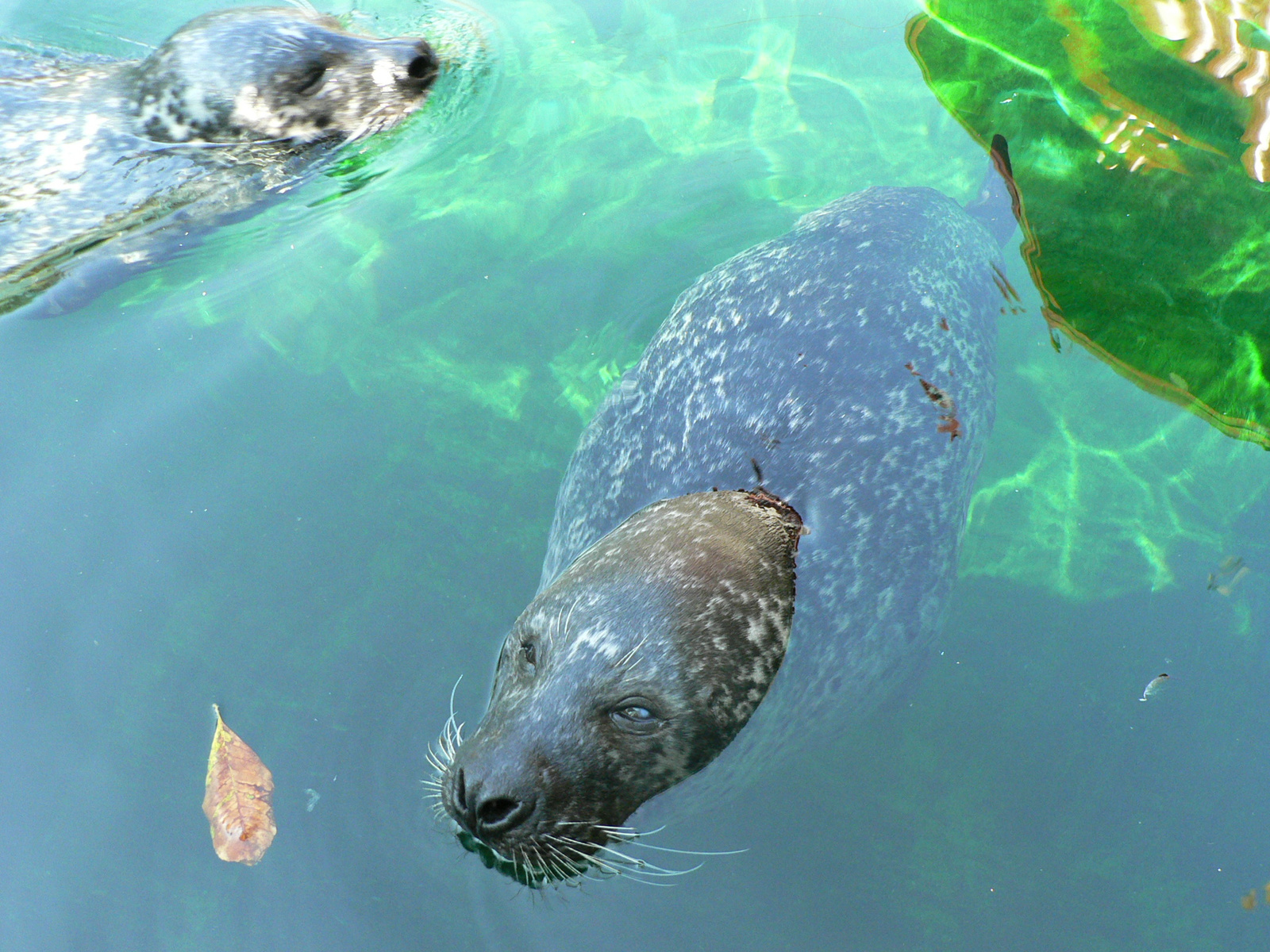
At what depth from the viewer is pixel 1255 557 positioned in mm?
3768

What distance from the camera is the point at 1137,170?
4.82 metres

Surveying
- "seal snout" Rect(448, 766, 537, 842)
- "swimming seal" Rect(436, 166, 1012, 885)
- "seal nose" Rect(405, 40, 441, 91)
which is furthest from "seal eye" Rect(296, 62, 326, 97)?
"seal snout" Rect(448, 766, 537, 842)

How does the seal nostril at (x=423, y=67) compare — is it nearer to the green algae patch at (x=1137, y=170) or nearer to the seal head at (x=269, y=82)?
the seal head at (x=269, y=82)

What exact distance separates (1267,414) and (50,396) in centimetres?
498

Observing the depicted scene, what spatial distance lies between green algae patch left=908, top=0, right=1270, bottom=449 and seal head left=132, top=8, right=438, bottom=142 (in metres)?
3.11

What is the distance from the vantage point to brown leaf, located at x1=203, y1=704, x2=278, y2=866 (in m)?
2.78

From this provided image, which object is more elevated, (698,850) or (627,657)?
(627,657)

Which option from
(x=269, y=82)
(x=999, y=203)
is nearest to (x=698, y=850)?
(x=999, y=203)

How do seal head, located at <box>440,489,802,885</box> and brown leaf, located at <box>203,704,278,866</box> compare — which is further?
brown leaf, located at <box>203,704,278,866</box>

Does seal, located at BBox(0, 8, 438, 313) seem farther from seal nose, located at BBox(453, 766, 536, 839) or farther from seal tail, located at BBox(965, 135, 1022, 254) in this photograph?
seal nose, located at BBox(453, 766, 536, 839)

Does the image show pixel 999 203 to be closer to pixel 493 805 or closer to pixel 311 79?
pixel 311 79

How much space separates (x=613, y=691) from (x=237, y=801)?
1.20 metres

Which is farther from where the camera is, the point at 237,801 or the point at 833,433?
the point at 833,433

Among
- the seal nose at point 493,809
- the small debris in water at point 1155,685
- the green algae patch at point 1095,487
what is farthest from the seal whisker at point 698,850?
the small debris in water at point 1155,685
